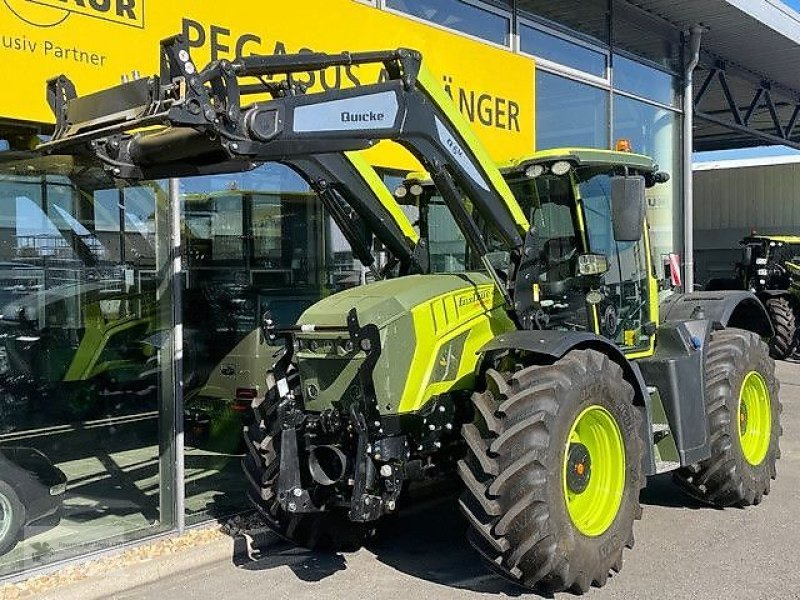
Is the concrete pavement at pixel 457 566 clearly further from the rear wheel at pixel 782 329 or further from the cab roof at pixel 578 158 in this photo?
the rear wheel at pixel 782 329

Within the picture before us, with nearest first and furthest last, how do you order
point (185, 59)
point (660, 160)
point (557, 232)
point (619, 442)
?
point (185, 59) → point (619, 442) → point (557, 232) → point (660, 160)

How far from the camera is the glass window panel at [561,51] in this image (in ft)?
33.4

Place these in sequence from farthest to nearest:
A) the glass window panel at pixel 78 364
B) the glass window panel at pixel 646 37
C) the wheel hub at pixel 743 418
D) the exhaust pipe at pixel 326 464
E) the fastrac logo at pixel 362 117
A: the glass window panel at pixel 646 37
the wheel hub at pixel 743 418
the glass window panel at pixel 78 364
the exhaust pipe at pixel 326 464
the fastrac logo at pixel 362 117

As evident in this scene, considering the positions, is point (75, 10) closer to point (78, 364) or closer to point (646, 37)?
point (78, 364)

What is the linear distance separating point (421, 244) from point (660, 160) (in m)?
8.05

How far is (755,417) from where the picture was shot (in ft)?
22.8

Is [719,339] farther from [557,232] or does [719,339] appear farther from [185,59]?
[185,59]

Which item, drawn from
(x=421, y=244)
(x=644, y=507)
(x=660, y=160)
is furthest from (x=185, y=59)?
(x=660, y=160)

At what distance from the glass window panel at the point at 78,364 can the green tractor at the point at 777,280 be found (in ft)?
43.2

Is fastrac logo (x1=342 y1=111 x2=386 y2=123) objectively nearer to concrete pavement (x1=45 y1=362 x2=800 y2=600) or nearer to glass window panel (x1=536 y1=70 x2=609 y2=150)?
concrete pavement (x1=45 y1=362 x2=800 y2=600)

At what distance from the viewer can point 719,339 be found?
22.3 ft

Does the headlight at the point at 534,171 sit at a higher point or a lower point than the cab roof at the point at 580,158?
lower

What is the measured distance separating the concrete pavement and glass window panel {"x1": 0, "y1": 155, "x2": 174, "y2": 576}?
0.70 meters

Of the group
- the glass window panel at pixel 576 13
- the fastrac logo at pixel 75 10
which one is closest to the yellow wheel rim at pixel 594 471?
the fastrac logo at pixel 75 10
